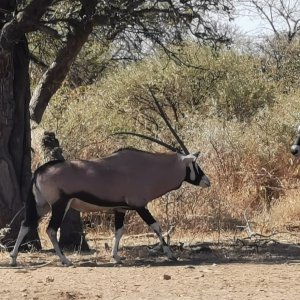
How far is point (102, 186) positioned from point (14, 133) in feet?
6.99

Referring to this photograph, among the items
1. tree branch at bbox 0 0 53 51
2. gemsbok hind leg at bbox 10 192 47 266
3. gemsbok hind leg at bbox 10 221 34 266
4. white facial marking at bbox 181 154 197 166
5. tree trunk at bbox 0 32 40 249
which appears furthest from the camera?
tree trunk at bbox 0 32 40 249

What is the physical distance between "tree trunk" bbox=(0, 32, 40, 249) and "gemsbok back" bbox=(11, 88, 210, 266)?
1.33 metres

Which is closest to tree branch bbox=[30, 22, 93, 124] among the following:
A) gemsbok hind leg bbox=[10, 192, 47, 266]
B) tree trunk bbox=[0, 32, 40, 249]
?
tree trunk bbox=[0, 32, 40, 249]

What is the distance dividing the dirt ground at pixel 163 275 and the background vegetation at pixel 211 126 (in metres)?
2.31

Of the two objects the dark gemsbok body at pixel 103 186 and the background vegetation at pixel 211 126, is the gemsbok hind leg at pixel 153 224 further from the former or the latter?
the background vegetation at pixel 211 126

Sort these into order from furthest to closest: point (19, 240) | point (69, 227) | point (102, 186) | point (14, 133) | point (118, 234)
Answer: point (14, 133) → point (69, 227) → point (118, 234) → point (102, 186) → point (19, 240)

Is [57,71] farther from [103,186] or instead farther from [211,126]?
[211,126]

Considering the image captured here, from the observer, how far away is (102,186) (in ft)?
29.5

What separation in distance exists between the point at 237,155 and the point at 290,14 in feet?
90.9

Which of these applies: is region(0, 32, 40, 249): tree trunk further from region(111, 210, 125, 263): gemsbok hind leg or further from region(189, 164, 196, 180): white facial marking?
region(189, 164, 196, 180): white facial marking

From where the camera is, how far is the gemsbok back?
8875 millimetres

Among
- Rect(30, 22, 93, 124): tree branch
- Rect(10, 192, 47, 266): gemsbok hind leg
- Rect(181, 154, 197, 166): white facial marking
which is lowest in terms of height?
Rect(10, 192, 47, 266): gemsbok hind leg

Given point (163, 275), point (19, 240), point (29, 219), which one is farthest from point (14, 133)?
point (163, 275)

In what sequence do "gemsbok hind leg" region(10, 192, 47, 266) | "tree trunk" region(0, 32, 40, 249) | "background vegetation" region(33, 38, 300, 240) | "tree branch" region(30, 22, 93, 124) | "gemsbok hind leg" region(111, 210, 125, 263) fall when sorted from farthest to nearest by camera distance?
1. "background vegetation" region(33, 38, 300, 240)
2. "tree branch" region(30, 22, 93, 124)
3. "tree trunk" region(0, 32, 40, 249)
4. "gemsbok hind leg" region(111, 210, 125, 263)
5. "gemsbok hind leg" region(10, 192, 47, 266)
